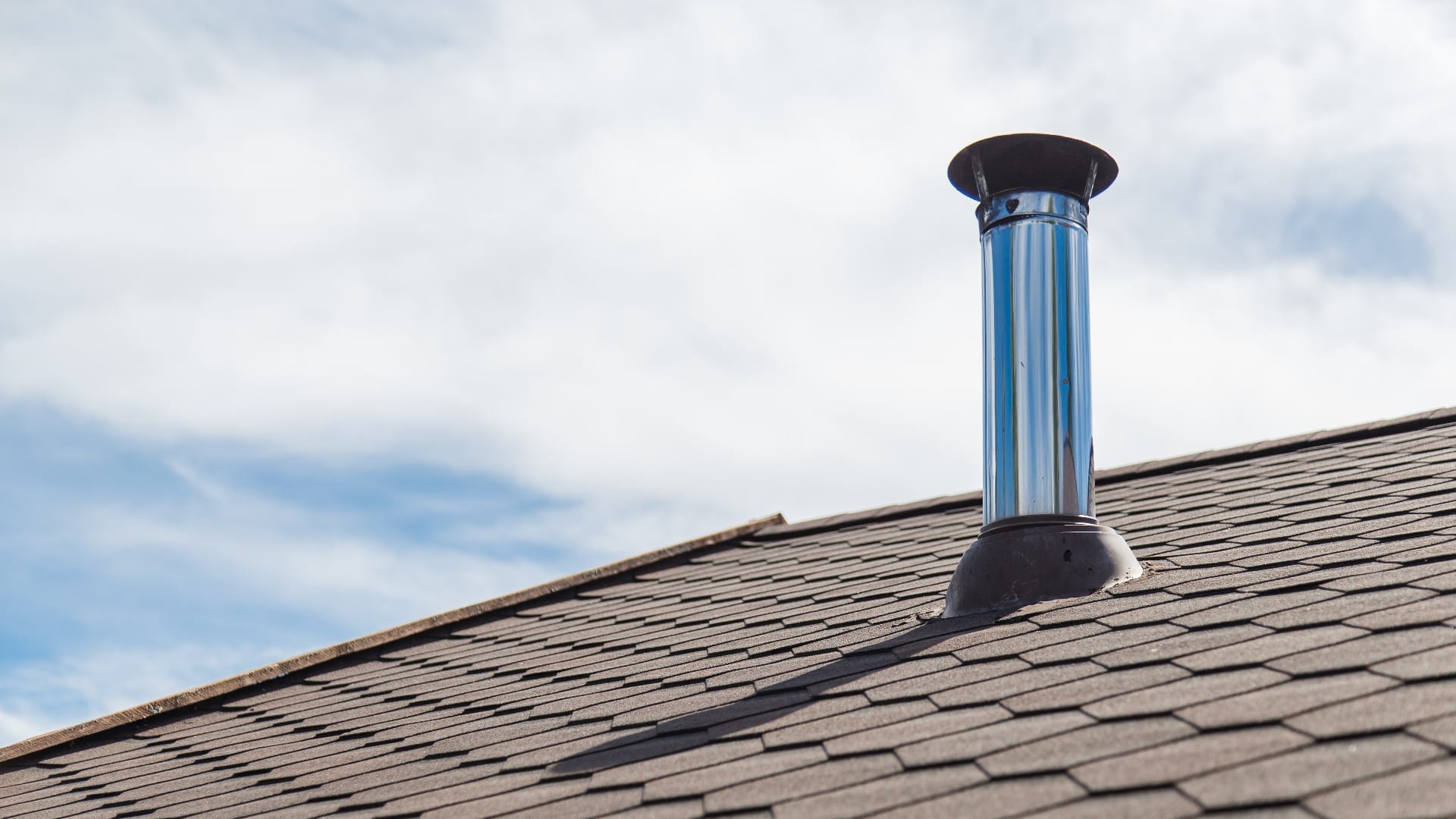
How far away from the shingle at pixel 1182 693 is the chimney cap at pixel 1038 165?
2047 mm

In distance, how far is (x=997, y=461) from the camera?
3.99 metres

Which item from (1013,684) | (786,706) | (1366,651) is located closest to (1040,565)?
(1013,684)

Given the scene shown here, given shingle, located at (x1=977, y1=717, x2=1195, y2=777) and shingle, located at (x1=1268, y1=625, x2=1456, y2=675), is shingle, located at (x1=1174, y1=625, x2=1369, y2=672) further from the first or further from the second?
shingle, located at (x1=977, y1=717, x2=1195, y2=777)

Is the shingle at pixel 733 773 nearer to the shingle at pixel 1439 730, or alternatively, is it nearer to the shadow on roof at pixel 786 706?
the shadow on roof at pixel 786 706

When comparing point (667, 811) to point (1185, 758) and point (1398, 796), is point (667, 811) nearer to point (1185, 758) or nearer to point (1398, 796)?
point (1185, 758)

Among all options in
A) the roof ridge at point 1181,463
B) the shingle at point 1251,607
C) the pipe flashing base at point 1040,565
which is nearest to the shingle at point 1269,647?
the shingle at point 1251,607

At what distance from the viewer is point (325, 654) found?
18.8ft

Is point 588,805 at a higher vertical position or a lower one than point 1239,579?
lower

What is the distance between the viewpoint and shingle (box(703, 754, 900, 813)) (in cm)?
249

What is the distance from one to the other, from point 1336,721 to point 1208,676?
0.47 meters

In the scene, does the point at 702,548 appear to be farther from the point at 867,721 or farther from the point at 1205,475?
the point at 867,721

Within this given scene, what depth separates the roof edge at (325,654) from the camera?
534 cm

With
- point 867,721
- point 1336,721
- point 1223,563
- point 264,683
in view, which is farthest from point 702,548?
point 1336,721

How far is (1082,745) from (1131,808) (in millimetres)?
352
